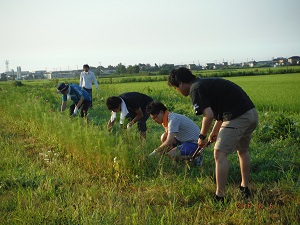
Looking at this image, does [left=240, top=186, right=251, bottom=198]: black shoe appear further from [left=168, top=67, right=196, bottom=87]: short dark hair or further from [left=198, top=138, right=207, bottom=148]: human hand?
[left=168, top=67, right=196, bottom=87]: short dark hair

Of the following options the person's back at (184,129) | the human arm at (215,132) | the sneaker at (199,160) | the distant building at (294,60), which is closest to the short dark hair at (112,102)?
the person's back at (184,129)

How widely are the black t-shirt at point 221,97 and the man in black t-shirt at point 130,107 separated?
1.65m

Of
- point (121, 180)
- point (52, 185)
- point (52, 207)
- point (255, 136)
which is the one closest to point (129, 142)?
point (121, 180)

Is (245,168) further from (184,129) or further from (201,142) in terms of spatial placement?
(184,129)

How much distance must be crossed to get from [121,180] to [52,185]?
2.72ft

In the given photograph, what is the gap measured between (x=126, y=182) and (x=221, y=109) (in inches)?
58.8

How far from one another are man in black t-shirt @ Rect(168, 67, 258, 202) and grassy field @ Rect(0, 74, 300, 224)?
0.33 meters

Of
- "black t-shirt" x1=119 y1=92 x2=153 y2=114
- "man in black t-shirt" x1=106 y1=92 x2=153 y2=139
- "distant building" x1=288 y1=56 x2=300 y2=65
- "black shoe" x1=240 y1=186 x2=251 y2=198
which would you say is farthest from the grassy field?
"distant building" x1=288 y1=56 x2=300 y2=65

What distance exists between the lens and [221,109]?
11.0ft

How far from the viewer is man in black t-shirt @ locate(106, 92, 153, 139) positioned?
4793 millimetres

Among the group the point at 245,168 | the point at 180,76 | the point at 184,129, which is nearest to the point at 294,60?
the point at 184,129

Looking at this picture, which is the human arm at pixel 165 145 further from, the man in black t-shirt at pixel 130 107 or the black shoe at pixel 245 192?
the black shoe at pixel 245 192

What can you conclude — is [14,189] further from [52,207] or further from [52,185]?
[52,207]

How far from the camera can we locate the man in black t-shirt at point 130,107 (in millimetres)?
4793
